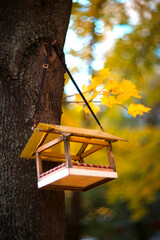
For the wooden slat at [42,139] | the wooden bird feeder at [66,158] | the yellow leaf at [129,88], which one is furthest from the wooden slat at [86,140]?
the yellow leaf at [129,88]

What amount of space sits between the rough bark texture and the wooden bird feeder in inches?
5.1

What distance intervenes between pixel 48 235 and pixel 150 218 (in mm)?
6733

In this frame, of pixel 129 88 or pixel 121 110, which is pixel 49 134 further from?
pixel 121 110

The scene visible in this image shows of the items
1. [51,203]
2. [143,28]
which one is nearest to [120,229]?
[143,28]

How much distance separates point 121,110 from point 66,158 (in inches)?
88.8

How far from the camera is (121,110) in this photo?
350 cm

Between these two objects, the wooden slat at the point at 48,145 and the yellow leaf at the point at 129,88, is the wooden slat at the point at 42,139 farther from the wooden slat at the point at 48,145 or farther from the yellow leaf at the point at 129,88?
the yellow leaf at the point at 129,88

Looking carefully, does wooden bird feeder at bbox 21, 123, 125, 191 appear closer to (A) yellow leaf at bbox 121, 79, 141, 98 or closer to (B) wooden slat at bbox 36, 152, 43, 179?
(B) wooden slat at bbox 36, 152, 43, 179

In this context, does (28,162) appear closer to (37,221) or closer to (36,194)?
(36,194)

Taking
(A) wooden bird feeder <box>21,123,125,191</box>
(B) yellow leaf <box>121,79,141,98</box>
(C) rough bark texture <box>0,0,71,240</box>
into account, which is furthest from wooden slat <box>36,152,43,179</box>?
(B) yellow leaf <box>121,79,141,98</box>

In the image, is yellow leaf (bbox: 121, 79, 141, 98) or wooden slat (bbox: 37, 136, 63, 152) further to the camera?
yellow leaf (bbox: 121, 79, 141, 98)

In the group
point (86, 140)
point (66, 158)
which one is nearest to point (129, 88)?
point (86, 140)

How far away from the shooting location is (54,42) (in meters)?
1.82

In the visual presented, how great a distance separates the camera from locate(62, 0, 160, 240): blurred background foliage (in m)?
3.53
